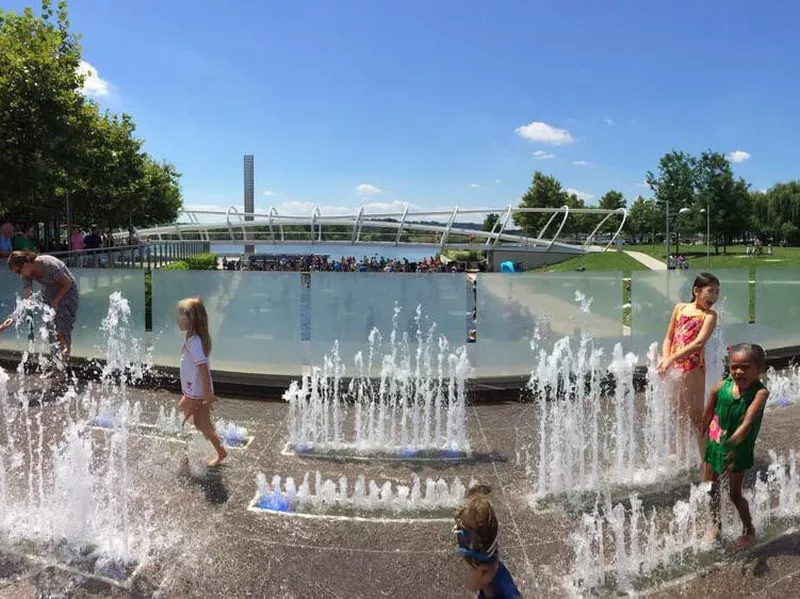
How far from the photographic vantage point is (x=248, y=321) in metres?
8.01

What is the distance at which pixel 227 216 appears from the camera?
8075 cm

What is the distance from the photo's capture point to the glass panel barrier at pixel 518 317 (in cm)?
788

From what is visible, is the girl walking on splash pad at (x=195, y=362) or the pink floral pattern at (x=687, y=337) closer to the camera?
the pink floral pattern at (x=687, y=337)

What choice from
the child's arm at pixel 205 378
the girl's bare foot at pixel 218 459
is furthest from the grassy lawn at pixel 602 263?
the child's arm at pixel 205 378

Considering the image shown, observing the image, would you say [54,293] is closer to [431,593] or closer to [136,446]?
Answer: [136,446]

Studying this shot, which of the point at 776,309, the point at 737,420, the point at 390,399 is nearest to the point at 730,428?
the point at 737,420

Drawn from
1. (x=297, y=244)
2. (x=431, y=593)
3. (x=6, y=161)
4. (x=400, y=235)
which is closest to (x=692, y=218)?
(x=400, y=235)

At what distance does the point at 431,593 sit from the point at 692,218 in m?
48.6

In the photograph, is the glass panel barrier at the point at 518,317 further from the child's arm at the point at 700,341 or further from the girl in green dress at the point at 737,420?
the girl in green dress at the point at 737,420

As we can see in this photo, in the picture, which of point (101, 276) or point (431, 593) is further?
point (101, 276)

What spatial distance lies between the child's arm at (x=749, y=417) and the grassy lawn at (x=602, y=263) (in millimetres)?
35103

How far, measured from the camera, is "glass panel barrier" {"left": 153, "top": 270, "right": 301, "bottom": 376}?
785cm

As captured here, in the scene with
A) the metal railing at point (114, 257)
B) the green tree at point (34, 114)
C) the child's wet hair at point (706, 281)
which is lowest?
the child's wet hair at point (706, 281)

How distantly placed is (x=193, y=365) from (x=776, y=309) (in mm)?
9451
